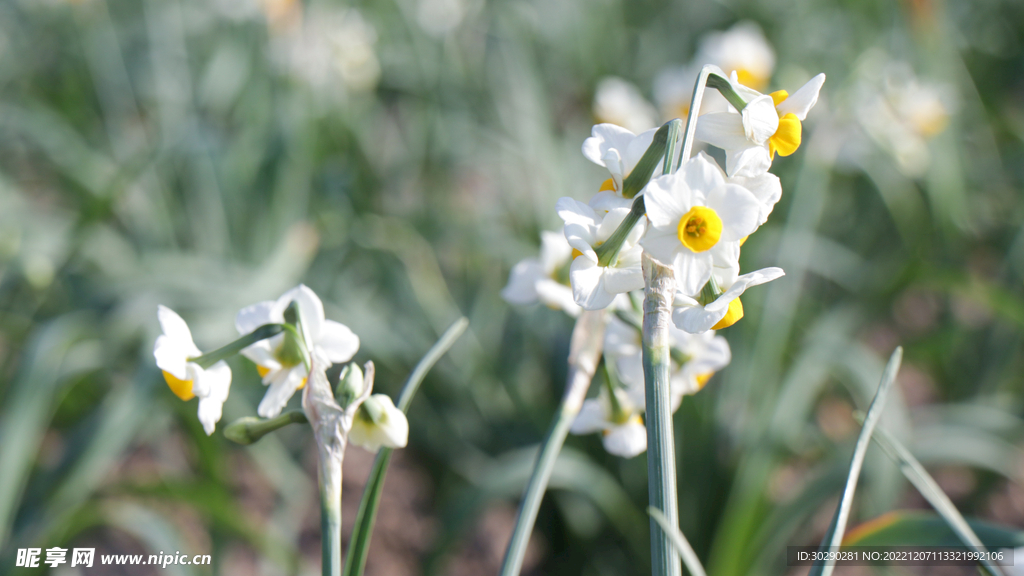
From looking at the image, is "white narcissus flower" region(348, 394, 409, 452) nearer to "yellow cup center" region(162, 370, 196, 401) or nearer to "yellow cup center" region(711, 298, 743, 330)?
"yellow cup center" region(162, 370, 196, 401)

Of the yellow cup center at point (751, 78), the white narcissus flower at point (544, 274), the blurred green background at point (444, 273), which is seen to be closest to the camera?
the white narcissus flower at point (544, 274)

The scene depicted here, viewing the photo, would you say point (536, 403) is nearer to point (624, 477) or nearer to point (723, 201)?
point (624, 477)

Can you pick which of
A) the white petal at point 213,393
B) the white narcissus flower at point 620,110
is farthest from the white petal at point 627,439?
the white narcissus flower at point 620,110

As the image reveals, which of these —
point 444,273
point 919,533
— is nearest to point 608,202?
point 919,533

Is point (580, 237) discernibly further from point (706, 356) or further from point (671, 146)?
point (706, 356)

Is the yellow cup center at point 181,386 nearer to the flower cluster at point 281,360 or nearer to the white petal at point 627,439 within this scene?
the flower cluster at point 281,360

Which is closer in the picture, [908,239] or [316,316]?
[316,316]

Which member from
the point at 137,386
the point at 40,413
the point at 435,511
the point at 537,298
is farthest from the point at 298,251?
the point at 537,298

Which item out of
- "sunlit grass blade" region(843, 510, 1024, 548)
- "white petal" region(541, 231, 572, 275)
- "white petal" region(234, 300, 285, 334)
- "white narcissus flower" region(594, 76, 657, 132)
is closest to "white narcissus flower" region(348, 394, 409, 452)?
"white petal" region(234, 300, 285, 334)
